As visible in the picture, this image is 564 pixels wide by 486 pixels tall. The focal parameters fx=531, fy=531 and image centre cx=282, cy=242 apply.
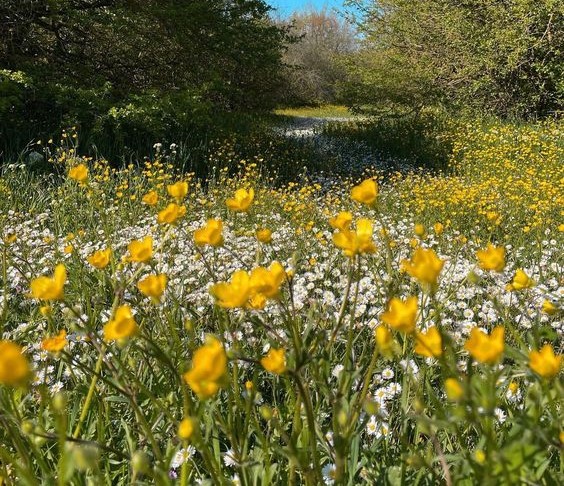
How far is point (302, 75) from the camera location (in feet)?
87.8

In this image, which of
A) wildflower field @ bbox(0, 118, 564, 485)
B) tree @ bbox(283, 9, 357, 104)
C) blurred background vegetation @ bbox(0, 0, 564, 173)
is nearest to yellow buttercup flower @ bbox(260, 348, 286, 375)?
wildflower field @ bbox(0, 118, 564, 485)

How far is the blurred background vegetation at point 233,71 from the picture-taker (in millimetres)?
5914

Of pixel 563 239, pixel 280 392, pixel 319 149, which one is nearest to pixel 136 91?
pixel 319 149

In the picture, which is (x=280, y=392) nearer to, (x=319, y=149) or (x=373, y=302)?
(x=373, y=302)

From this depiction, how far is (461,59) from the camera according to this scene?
10.5 meters

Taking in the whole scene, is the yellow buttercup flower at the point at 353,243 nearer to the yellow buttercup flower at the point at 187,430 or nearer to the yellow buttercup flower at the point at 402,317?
the yellow buttercup flower at the point at 402,317

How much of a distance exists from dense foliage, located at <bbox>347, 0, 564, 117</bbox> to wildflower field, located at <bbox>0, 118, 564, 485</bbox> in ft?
17.7

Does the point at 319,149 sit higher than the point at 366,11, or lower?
lower

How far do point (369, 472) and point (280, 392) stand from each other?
723 millimetres

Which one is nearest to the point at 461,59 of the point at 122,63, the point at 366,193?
the point at 122,63

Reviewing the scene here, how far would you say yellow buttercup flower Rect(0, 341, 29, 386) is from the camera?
2.00ft

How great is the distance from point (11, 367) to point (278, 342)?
546 mm

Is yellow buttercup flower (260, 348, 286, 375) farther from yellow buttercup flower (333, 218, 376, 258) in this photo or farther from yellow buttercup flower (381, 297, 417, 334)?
yellow buttercup flower (333, 218, 376, 258)

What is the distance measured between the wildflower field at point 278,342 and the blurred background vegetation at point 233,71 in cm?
102
